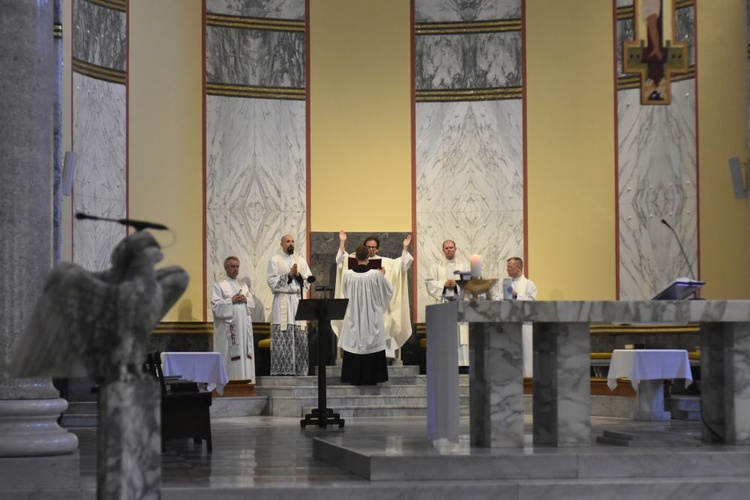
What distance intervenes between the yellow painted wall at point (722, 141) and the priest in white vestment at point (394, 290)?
359 centimetres

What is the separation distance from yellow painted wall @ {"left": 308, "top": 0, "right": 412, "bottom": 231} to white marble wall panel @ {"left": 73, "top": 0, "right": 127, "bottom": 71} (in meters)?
2.59

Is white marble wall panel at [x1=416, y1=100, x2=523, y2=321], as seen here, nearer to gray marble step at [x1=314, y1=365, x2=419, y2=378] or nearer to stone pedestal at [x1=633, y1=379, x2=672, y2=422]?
gray marble step at [x1=314, y1=365, x2=419, y2=378]

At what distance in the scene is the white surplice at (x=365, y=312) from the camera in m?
13.7

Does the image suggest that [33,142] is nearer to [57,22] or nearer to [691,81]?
[57,22]

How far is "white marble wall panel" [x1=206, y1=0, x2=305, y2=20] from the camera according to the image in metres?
15.2

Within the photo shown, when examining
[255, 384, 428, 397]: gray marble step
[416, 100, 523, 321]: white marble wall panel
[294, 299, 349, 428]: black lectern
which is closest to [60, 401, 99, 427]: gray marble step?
[294, 299, 349, 428]: black lectern

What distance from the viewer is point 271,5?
15391 millimetres

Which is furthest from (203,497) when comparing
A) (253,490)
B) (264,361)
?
(264,361)

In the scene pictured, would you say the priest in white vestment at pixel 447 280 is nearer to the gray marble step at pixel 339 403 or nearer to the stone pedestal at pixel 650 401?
the gray marble step at pixel 339 403

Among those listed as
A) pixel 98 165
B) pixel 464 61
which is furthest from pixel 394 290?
pixel 98 165

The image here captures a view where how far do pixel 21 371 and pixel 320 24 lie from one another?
1173cm

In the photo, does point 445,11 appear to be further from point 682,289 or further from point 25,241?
point 25,241

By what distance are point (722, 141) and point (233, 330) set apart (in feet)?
20.0

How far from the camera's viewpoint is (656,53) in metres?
9.17
